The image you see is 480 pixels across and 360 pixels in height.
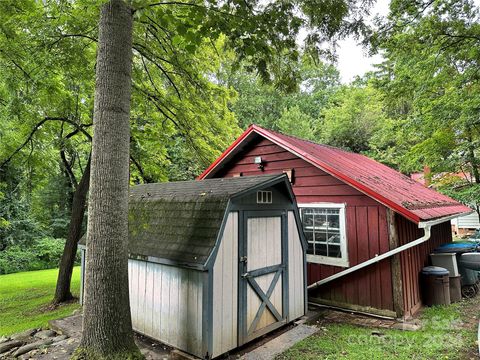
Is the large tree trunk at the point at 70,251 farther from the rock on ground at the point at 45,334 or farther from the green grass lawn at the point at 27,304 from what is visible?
the rock on ground at the point at 45,334

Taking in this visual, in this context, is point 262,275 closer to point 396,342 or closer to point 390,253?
point 396,342

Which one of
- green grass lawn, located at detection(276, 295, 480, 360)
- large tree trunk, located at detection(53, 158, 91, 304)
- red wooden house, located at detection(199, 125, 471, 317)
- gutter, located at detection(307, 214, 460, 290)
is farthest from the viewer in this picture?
large tree trunk, located at detection(53, 158, 91, 304)

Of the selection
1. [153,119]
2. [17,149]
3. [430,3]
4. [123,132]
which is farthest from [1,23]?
[430,3]

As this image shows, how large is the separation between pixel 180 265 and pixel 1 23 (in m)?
5.91

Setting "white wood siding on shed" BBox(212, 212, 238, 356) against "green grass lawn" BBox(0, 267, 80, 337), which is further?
"green grass lawn" BBox(0, 267, 80, 337)

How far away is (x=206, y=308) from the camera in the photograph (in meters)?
4.01

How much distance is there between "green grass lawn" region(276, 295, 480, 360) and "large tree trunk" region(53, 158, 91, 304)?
606cm

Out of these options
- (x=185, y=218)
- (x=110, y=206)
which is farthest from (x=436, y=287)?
(x=110, y=206)

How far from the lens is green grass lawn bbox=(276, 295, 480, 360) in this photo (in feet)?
14.0

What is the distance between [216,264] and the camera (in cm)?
421

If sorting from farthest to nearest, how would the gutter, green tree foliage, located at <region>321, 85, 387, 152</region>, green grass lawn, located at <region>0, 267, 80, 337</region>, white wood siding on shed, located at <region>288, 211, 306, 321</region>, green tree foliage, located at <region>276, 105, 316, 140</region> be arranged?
green tree foliage, located at <region>276, 105, 316, 140</region> → green tree foliage, located at <region>321, 85, 387, 152</region> → green grass lawn, located at <region>0, 267, 80, 337</region> → white wood siding on shed, located at <region>288, 211, 306, 321</region> → the gutter

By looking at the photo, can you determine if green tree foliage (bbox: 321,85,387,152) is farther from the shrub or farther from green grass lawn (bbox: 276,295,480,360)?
the shrub

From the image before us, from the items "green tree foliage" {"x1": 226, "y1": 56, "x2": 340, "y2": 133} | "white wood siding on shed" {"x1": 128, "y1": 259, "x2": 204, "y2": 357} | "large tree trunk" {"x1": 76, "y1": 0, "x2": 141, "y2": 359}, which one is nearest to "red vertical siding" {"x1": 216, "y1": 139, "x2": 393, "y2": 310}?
"white wood siding on shed" {"x1": 128, "y1": 259, "x2": 204, "y2": 357}

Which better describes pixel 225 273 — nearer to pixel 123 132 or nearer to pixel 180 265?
pixel 180 265
